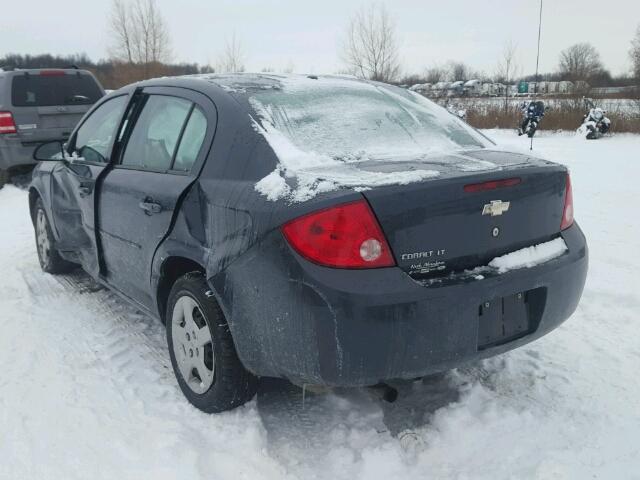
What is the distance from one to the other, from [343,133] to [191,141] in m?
0.75

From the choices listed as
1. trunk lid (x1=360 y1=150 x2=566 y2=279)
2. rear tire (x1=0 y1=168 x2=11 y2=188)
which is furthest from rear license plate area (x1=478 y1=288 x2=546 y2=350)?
rear tire (x1=0 y1=168 x2=11 y2=188)

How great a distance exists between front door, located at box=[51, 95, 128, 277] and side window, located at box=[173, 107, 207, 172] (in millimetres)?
888

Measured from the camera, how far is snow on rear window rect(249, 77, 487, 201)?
2.24m

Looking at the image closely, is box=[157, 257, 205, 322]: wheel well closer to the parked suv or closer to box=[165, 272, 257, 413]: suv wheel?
box=[165, 272, 257, 413]: suv wheel

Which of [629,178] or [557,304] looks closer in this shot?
[557,304]

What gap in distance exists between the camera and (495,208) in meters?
2.32

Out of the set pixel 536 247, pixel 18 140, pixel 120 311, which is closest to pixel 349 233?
pixel 536 247

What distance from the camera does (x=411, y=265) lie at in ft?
7.04

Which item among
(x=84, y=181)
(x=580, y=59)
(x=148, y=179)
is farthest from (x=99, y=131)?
(x=580, y=59)

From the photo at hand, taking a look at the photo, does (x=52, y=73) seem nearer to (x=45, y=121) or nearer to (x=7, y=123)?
(x=45, y=121)

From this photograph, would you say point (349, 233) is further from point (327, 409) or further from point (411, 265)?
point (327, 409)

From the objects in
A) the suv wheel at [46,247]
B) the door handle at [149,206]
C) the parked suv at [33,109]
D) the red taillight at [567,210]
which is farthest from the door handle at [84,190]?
the parked suv at [33,109]

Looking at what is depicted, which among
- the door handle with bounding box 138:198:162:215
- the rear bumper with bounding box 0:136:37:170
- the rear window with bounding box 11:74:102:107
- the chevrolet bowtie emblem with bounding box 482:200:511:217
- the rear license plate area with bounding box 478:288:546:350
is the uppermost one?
A: the rear window with bounding box 11:74:102:107

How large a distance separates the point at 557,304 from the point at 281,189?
4.40 ft
